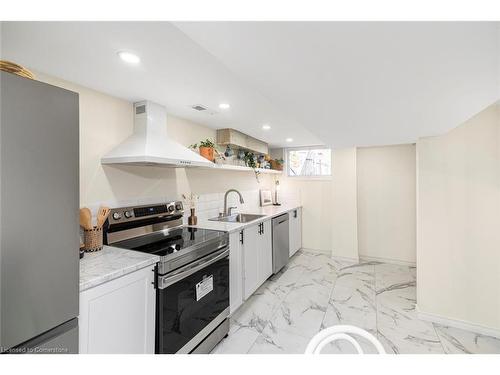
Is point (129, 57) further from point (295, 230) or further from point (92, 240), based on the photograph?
point (295, 230)

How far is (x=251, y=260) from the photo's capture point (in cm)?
261

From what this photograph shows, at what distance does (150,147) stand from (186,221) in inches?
41.5

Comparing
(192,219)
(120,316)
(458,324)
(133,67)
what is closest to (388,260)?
(458,324)

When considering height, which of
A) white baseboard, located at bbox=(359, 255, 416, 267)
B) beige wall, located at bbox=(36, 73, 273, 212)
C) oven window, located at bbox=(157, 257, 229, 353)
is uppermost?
beige wall, located at bbox=(36, 73, 273, 212)

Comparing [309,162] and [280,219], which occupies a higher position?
[309,162]

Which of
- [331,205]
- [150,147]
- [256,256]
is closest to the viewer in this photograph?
[150,147]

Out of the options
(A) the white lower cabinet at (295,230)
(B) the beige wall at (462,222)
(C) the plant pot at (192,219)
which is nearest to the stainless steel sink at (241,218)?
(C) the plant pot at (192,219)

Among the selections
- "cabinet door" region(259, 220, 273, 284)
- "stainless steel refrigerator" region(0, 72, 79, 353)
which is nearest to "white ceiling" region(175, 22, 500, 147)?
"stainless steel refrigerator" region(0, 72, 79, 353)

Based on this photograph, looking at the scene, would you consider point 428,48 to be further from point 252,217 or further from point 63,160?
point 252,217

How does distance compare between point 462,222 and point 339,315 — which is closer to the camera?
point 462,222

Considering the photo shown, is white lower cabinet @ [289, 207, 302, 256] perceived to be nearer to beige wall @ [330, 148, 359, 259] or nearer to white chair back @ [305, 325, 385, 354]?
beige wall @ [330, 148, 359, 259]

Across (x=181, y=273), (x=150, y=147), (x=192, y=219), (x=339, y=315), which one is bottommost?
(x=339, y=315)

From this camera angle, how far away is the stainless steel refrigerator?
783mm
